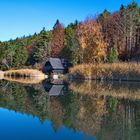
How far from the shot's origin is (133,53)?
6369 cm

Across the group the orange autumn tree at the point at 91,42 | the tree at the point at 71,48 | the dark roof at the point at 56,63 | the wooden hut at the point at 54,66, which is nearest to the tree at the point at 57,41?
the tree at the point at 71,48

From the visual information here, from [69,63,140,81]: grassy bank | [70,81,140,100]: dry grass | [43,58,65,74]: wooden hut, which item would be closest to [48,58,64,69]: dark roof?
[43,58,65,74]: wooden hut

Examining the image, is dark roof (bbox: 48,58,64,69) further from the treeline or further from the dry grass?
the dry grass

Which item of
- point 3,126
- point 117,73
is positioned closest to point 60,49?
point 117,73

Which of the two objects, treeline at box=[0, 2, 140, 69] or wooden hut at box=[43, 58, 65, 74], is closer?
treeline at box=[0, 2, 140, 69]

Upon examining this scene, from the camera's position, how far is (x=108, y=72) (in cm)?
4606

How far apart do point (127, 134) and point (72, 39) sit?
56.5 meters

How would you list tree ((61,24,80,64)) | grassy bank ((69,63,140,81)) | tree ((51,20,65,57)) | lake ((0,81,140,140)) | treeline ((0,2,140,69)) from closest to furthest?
lake ((0,81,140,140)), grassy bank ((69,63,140,81)), treeline ((0,2,140,69)), tree ((61,24,80,64)), tree ((51,20,65,57))

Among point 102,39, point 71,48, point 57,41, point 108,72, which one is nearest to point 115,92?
point 108,72

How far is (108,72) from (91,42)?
14219mm

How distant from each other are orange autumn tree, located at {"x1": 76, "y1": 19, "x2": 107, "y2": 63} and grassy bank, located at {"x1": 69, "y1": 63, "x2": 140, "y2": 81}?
26.8 ft

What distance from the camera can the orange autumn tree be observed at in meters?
58.4

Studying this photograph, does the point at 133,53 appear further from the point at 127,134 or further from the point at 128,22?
the point at 127,134

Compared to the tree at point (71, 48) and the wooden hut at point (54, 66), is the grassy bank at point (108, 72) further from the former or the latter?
the wooden hut at point (54, 66)
